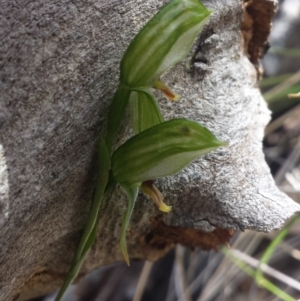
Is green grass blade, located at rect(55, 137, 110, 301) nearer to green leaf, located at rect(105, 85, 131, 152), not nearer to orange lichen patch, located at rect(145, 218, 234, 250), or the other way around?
green leaf, located at rect(105, 85, 131, 152)

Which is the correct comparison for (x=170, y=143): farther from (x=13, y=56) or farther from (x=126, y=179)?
(x=13, y=56)

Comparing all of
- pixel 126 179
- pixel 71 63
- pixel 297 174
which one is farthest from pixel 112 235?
pixel 297 174

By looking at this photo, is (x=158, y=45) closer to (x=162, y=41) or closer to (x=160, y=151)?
(x=162, y=41)

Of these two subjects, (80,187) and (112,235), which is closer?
(80,187)

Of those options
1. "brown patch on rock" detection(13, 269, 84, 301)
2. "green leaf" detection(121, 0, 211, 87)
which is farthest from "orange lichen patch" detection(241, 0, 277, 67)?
"brown patch on rock" detection(13, 269, 84, 301)

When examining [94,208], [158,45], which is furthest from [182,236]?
[158,45]

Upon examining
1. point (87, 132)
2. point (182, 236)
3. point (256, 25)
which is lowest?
A: point (182, 236)
